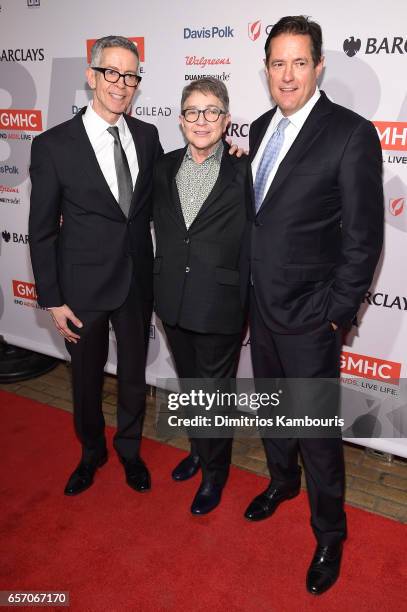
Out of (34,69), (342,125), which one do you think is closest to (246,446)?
(342,125)

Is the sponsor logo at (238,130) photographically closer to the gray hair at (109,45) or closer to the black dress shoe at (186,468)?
the gray hair at (109,45)

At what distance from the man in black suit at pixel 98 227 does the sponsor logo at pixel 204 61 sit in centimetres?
64

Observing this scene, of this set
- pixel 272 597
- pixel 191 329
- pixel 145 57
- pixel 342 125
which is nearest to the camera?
pixel 342 125

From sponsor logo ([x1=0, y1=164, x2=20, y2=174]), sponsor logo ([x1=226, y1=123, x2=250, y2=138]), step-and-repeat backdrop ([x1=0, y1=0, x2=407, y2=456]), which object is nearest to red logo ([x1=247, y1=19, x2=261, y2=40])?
step-and-repeat backdrop ([x1=0, y1=0, x2=407, y2=456])

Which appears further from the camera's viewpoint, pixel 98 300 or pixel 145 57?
pixel 145 57

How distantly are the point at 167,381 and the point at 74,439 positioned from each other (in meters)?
0.76

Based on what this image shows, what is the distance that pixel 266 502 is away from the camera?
9.34 ft

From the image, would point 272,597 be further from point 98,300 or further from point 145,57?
point 145,57

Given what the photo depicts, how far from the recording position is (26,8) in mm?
3705

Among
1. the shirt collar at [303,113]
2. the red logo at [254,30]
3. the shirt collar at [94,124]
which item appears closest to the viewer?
the shirt collar at [303,113]

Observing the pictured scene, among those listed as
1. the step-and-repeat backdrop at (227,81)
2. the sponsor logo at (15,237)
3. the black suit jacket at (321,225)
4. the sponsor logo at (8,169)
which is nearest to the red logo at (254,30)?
the step-and-repeat backdrop at (227,81)

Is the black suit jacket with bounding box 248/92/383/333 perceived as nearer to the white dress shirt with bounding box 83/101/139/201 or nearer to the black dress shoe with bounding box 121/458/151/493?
the white dress shirt with bounding box 83/101/139/201

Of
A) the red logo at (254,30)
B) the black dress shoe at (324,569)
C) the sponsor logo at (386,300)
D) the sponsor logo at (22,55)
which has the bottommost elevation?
the black dress shoe at (324,569)

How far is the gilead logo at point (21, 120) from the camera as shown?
390cm
